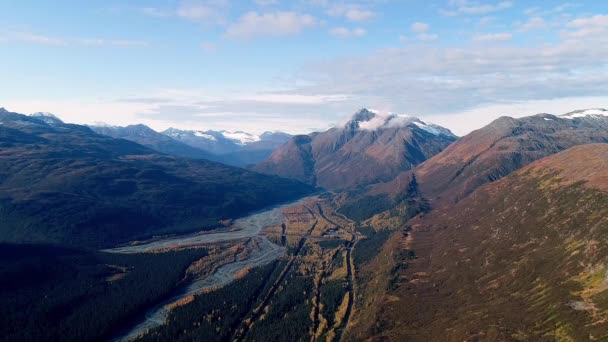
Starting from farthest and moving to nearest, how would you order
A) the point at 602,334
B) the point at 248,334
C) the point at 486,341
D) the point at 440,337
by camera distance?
the point at 248,334 → the point at 440,337 → the point at 486,341 → the point at 602,334

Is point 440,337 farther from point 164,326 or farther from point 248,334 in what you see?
point 164,326

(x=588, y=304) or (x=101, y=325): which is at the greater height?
(x=588, y=304)

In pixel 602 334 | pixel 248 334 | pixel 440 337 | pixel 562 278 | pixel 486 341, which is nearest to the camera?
pixel 602 334

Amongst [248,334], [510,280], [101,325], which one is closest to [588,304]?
[510,280]

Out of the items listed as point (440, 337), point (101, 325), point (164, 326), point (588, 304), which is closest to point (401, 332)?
point (440, 337)

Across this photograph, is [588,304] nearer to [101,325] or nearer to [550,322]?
[550,322]

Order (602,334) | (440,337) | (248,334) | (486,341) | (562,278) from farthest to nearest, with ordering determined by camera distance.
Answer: (248,334) → (562,278) → (440,337) → (486,341) → (602,334)

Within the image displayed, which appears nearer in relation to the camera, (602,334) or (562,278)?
(602,334)

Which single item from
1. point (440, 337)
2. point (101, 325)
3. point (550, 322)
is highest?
point (550, 322)

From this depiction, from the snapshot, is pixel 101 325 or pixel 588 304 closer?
pixel 588 304
